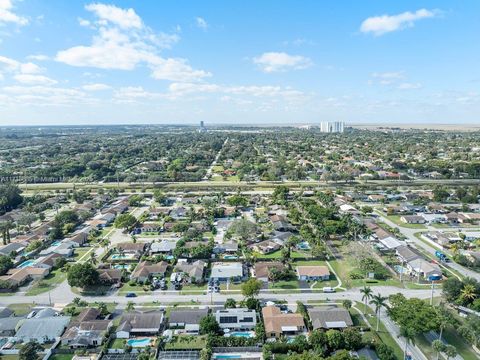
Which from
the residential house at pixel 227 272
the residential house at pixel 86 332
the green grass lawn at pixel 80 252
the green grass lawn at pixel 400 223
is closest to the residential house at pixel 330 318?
the residential house at pixel 227 272

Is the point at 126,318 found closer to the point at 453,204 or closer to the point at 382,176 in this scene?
the point at 453,204

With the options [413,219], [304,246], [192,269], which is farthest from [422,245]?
[192,269]

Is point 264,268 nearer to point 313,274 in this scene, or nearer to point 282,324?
point 313,274

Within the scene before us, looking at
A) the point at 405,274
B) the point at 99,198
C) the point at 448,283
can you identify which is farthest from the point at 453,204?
the point at 99,198

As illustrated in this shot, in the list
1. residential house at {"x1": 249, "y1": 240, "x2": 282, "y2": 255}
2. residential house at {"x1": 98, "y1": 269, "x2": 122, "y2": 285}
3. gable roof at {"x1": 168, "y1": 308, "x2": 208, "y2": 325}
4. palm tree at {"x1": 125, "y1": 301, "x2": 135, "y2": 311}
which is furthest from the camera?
residential house at {"x1": 249, "y1": 240, "x2": 282, "y2": 255}

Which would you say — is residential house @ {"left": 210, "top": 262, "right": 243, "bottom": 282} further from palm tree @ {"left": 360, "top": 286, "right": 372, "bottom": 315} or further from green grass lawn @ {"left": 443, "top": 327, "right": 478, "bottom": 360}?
green grass lawn @ {"left": 443, "top": 327, "right": 478, "bottom": 360}

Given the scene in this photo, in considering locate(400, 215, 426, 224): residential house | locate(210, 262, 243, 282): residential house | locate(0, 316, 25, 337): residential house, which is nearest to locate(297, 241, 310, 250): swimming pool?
locate(210, 262, 243, 282): residential house
